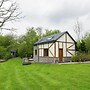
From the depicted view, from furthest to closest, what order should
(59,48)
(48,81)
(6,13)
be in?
(59,48) → (48,81) → (6,13)

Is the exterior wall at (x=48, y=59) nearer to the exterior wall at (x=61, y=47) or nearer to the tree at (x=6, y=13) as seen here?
the exterior wall at (x=61, y=47)

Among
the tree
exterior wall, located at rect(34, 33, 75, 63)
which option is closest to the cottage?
exterior wall, located at rect(34, 33, 75, 63)

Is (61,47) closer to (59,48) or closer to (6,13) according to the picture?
(59,48)

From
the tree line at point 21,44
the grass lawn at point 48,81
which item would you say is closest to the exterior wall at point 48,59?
the tree line at point 21,44

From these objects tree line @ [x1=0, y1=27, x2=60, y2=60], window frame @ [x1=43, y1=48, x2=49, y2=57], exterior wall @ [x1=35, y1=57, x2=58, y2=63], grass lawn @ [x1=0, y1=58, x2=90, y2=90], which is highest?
tree line @ [x1=0, y1=27, x2=60, y2=60]

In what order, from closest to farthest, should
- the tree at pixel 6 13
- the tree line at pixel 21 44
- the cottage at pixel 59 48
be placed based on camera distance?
the tree at pixel 6 13, the cottage at pixel 59 48, the tree line at pixel 21 44

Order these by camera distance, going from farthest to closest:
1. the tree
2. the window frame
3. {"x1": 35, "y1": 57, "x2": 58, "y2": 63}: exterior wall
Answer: the window frame
{"x1": 35, "y1": 57, "x2": 58, "y2": 63}: exterior wall
the tree

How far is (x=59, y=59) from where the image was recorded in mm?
33625

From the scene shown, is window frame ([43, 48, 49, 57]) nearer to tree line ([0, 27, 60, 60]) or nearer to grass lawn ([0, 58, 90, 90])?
tree line ([0, 27, 60, 60])

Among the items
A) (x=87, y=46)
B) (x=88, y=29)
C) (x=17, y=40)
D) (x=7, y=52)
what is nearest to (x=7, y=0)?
(x=87, y=46)

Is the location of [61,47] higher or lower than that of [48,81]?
higher

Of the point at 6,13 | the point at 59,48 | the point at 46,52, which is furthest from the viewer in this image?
the point at 46,52

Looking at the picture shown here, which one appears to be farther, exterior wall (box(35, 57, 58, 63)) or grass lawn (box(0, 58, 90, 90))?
exterior wall (box(35, 57, 58, 63))

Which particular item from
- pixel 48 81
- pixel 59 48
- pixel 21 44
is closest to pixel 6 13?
pixel 48 81
